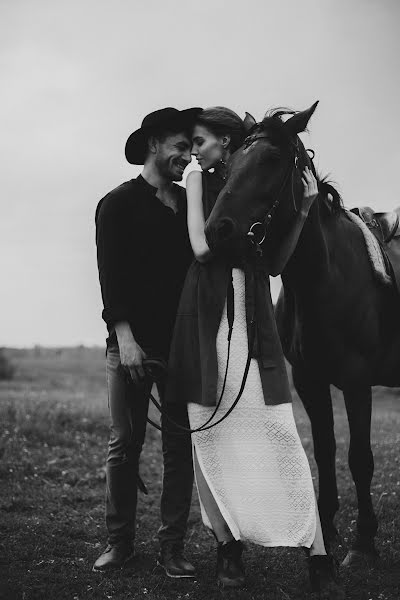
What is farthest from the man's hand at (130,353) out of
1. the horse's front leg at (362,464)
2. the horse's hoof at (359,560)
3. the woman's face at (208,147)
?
the horse's hoof at (359,560)

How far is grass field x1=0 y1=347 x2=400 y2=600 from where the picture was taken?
3855 mm

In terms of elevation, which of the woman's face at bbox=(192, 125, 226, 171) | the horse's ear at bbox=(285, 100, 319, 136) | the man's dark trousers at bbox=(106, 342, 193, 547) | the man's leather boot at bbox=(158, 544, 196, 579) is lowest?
the man's leather boot at bbox=(158, 544, 196, 579)

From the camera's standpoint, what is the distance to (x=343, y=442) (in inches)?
364

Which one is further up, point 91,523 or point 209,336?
point 209,336

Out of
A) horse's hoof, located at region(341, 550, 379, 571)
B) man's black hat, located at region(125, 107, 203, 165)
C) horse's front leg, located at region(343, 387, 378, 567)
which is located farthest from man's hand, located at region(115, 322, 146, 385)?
horse's hoof, located at region(341, 550, 379, 571)

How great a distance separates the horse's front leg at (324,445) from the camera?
4652 millimetres

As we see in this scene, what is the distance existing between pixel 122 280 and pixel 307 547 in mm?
1905

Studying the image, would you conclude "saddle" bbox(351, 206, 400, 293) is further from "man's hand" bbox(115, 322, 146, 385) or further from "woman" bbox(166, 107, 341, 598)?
"man's hand" bbox(115, 322, 146, 385)

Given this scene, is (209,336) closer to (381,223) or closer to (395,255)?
(395,255)

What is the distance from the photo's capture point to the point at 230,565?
3.72m

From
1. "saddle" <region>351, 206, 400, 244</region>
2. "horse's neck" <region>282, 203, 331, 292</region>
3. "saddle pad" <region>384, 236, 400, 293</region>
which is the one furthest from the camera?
"saddle" <region>351, 206, 400, 244</region>

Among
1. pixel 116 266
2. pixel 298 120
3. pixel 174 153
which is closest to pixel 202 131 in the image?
pixel 174 153

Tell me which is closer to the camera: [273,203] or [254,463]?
[254,463]

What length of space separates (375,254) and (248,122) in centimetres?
129
